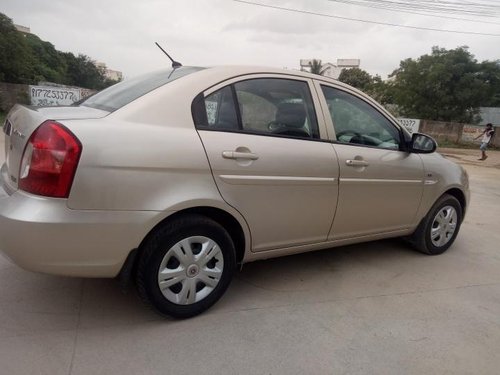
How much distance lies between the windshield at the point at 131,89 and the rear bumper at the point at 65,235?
27.3 inches

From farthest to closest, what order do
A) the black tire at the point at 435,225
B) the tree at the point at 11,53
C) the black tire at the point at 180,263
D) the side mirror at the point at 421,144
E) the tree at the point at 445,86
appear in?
the tree at the point at 11,53, the tree at the point at 445,86, the black tire at the point at 435,225, the side mirror at the point at 421,144, the black tire at the point at 180,263

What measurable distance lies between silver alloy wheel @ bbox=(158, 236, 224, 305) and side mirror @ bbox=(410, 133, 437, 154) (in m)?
2.11

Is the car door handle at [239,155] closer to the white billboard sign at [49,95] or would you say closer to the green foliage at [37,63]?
the white billboard sign at [49,95]

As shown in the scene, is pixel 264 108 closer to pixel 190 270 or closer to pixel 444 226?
pixel 190 270

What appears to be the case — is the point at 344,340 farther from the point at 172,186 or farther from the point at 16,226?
the point at 16,226

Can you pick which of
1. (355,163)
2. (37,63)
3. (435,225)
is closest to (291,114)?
(355,163)

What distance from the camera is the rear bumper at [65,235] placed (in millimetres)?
2219

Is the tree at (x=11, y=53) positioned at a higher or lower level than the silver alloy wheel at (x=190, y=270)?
higher

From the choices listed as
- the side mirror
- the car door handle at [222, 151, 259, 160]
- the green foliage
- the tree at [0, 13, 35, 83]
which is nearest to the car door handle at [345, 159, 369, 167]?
the side mirror

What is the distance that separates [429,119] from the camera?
90.0 ft

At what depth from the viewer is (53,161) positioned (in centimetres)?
223

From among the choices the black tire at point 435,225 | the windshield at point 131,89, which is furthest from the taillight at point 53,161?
the black tire at point 435,225

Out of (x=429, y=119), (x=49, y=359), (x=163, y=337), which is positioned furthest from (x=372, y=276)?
(x=429, y=119)

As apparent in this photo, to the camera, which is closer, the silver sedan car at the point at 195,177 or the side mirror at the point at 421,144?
the silver sedan car at the point at 195,177
